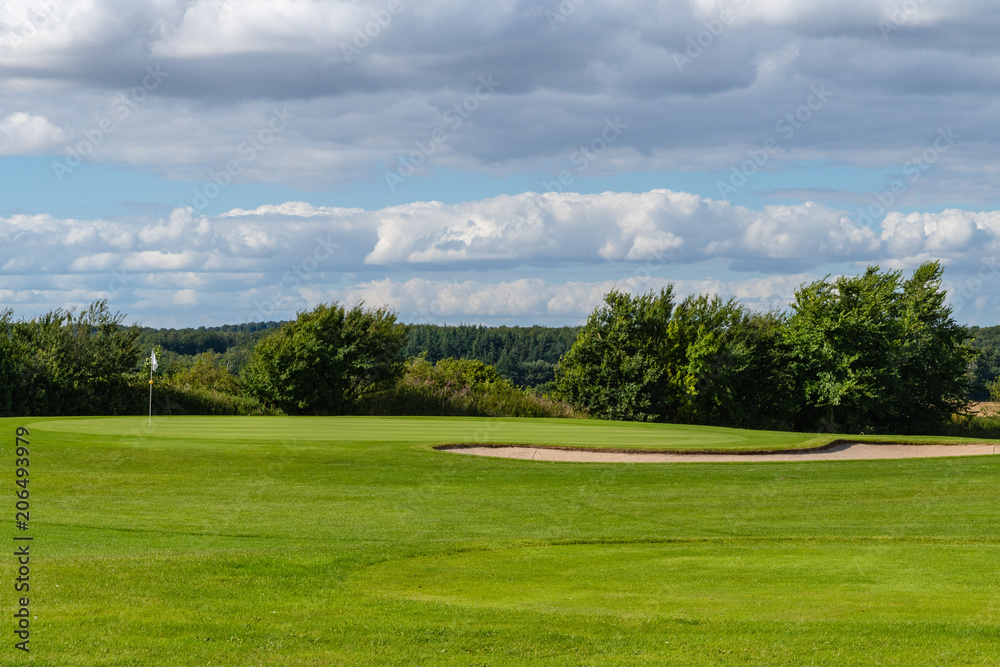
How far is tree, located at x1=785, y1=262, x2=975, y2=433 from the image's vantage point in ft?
137

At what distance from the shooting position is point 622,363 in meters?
43.0

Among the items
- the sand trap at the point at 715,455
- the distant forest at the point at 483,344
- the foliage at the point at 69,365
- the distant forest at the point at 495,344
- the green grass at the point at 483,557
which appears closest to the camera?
the green grass at the point at 483,557

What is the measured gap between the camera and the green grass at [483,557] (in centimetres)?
715

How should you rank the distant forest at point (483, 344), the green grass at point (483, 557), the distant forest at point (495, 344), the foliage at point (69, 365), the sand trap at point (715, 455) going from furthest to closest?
the distant forest at point (483, 344)
the distant forest at point (495, 344)
the foliage at point (69, 365)
the sand trap at point (715, 455)
the green grass at point (483, 557)

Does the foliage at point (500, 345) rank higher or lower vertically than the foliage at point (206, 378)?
higher

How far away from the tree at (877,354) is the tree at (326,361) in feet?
63.1

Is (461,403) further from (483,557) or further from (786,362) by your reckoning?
(483,557)

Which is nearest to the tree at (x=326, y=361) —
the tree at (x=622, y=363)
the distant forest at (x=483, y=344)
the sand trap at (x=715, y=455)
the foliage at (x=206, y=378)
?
the foliage at (x=206, y=378)

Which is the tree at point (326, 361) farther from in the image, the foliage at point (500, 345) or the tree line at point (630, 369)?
the foliage at point (500, 345)

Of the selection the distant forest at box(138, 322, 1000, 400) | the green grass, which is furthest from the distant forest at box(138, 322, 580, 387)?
the green grass

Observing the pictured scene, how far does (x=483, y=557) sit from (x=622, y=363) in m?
32.2

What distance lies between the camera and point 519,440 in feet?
81.6

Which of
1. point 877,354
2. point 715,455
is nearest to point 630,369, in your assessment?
point 877,354

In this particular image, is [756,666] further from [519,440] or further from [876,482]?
[519,440]
